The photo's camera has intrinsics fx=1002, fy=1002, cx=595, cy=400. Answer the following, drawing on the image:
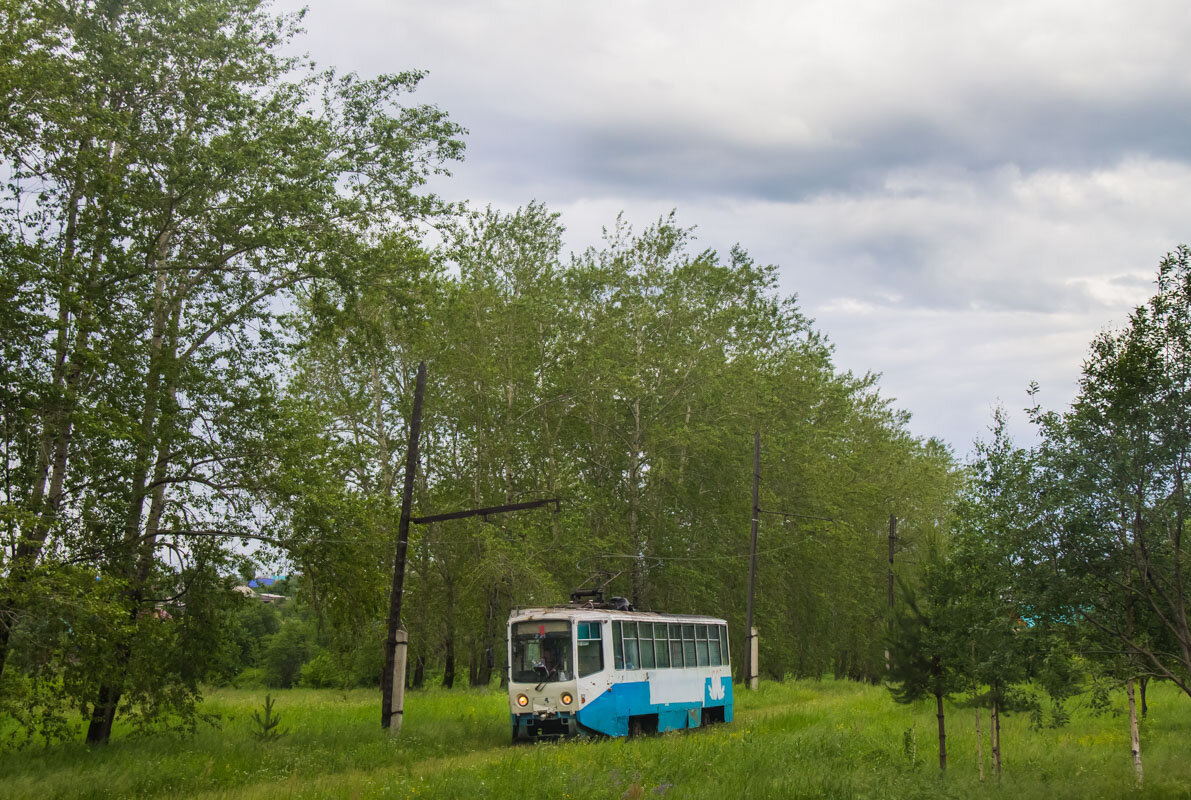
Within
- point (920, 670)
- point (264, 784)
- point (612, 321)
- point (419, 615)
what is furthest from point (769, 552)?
point (264, 784)

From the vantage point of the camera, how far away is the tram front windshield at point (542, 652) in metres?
21.0

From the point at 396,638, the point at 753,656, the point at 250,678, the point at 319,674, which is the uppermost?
the point at 396,638

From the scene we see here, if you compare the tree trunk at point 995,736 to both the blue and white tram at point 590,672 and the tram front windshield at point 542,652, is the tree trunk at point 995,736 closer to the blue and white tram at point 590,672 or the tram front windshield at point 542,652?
the blue and white tram at point 590,672

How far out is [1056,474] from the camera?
1530cm

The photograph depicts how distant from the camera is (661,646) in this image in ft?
77.3

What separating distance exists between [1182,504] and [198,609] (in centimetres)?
1730

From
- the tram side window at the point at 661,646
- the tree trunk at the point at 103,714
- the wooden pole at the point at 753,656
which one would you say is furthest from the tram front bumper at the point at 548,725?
the wooden pole at the point at 753,656

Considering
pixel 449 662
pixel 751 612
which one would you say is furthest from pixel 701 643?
pixel 449 662

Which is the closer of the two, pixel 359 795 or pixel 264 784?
pixel 359 795

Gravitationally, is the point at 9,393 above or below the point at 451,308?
below

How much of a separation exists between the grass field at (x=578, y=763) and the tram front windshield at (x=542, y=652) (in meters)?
1.57

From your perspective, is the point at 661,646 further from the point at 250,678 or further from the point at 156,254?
the point at 250,678

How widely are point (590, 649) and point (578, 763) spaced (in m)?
4.76

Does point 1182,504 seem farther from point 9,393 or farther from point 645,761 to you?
point 9,393
